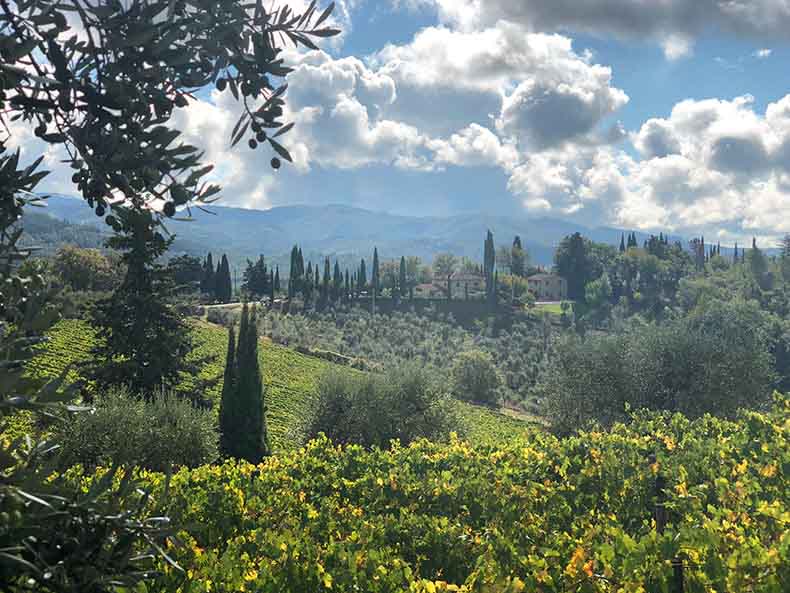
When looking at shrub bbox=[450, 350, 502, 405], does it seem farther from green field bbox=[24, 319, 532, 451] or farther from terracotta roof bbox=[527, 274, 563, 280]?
terracotta roof bbox=[527, 274, 563, 280]

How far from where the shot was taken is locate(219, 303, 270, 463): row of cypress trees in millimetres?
23828

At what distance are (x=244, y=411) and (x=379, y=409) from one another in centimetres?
813

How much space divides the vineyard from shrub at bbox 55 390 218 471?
33.1 ft

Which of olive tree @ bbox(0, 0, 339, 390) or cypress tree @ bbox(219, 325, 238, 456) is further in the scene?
cypress tree @ bbox(219, 325, 238, 456)

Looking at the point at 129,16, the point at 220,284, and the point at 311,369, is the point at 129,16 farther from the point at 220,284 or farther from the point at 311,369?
the point at 220,284

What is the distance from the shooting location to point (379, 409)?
30031mm

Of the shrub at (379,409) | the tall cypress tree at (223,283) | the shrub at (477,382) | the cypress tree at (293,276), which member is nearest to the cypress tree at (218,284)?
the tall cypress tree at (223,283)

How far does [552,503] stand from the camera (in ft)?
24.7

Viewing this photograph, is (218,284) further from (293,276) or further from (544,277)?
(544,277)

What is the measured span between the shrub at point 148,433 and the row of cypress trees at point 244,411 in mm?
2755

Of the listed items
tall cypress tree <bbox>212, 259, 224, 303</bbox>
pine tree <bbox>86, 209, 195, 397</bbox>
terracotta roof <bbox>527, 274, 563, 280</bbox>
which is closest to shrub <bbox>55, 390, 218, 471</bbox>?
pine tree <bbox>86, 209, 195, 397</bbox>

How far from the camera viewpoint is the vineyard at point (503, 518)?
4566 millimetres

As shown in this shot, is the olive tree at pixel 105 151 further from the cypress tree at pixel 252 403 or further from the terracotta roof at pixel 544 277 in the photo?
the terracotta roof at pixel 544 277

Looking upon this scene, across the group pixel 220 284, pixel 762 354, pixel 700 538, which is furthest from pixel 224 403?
pixel 220 284
